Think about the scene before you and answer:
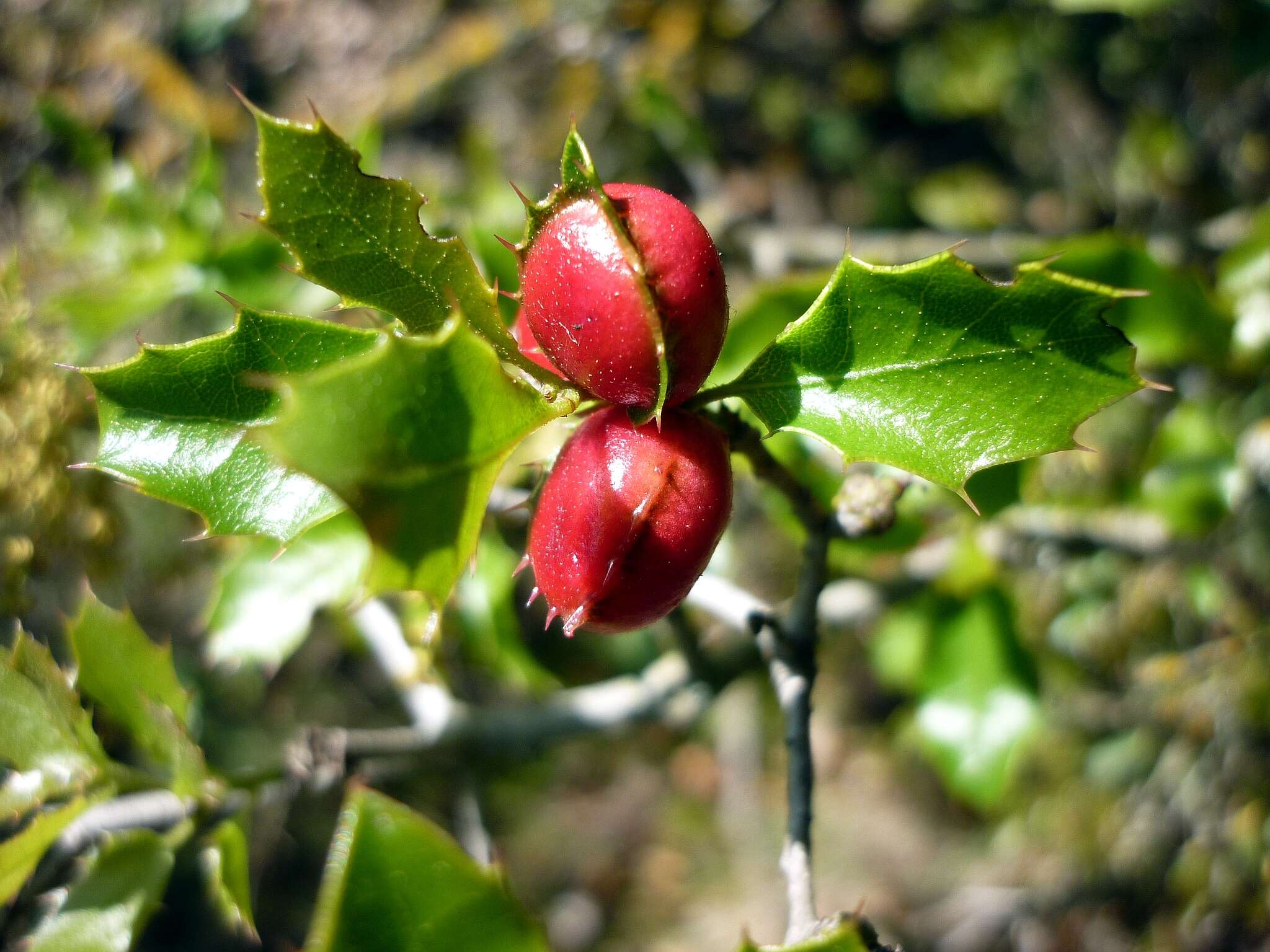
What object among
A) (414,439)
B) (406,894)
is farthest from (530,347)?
(406,894)

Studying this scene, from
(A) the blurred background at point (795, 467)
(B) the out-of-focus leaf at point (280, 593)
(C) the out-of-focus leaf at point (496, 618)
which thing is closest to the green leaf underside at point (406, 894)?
(A) the blurred background at point (795, 467)

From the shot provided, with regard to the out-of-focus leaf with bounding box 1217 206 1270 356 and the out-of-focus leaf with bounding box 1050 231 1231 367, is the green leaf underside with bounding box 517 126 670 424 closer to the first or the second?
the out-of-focus leaf with bounding box 1050 231 1231 367

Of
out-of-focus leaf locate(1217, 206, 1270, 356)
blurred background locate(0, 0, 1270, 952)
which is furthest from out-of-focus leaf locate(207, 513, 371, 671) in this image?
out-of-focus leaf locate(1217, 206, 1270, 356)

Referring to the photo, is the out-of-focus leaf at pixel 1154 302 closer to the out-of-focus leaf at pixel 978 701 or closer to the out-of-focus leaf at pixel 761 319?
the out-of-focus leaf at pixel 761 319

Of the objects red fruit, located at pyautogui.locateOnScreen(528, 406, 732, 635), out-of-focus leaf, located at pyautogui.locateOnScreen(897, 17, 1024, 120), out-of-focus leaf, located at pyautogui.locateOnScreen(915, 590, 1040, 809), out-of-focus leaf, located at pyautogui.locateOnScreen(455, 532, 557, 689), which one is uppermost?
red fruit, located at pyautogui.locateOnScreen(528, 406, 732, 635)

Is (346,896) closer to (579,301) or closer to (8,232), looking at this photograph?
(579,301)

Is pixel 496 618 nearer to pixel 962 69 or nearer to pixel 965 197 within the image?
pixel 965 197
